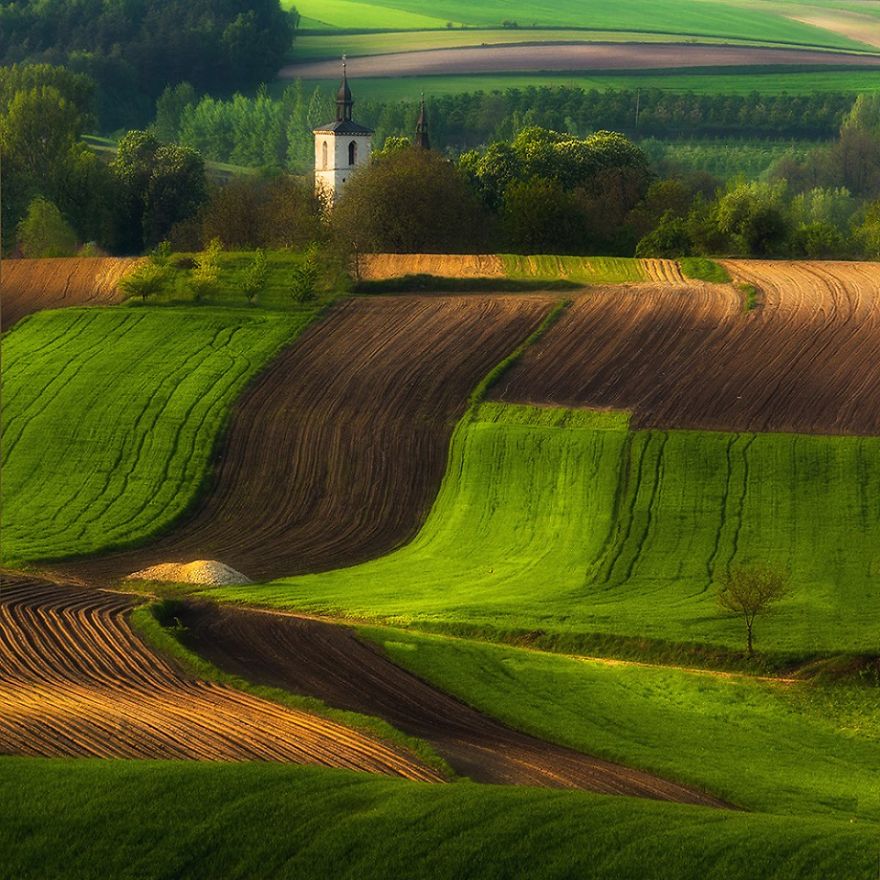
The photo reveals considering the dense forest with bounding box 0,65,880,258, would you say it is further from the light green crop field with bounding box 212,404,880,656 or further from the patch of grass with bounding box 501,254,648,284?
the light green crop field with bounding box 212,404,880,656

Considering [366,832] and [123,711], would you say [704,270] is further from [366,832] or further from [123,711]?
[366,832]

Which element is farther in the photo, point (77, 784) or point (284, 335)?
point (284, 335)

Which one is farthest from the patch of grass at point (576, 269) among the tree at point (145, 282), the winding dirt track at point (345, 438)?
the tree at point (145, 282)

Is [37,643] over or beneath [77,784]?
beneath

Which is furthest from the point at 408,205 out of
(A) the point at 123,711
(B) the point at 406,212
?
(A) the point at 123,711

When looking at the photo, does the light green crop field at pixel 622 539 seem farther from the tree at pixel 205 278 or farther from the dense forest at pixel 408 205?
the dense forest at pixel 408 205

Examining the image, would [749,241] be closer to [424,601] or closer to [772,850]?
[424,601]

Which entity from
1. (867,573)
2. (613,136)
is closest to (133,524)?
(867,573)
